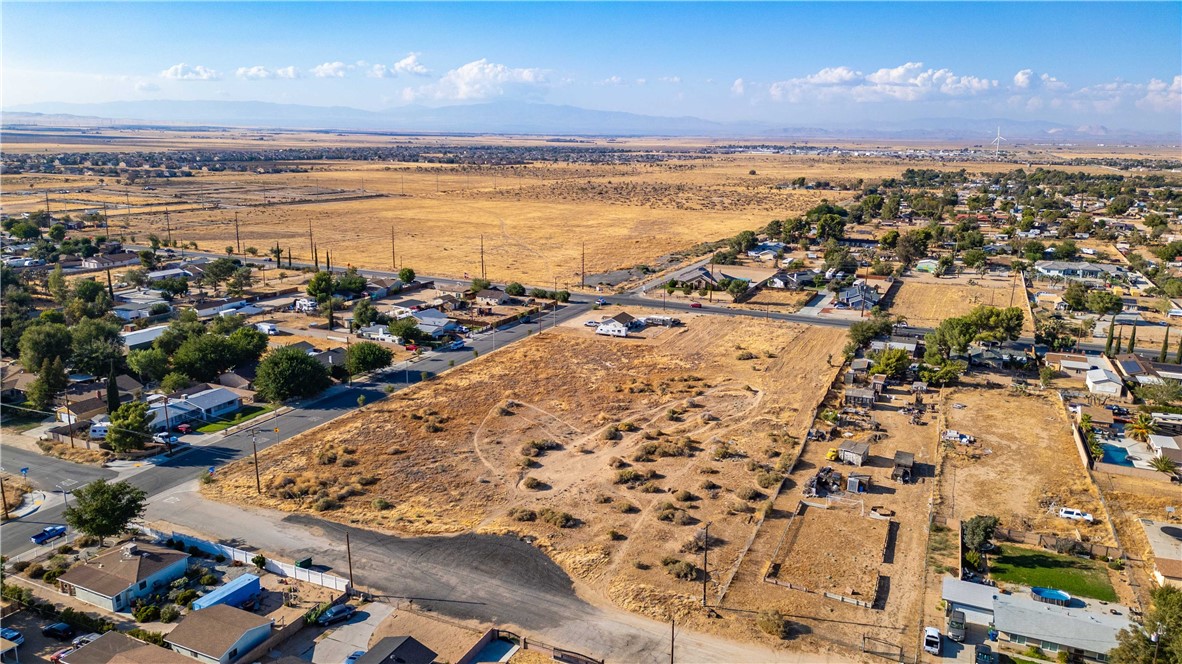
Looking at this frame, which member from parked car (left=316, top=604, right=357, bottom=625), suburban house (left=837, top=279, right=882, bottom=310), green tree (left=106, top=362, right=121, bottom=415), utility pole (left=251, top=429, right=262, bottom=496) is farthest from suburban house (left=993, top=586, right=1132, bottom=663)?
suburban house (left=837, top=279, right=882, bottom=310)

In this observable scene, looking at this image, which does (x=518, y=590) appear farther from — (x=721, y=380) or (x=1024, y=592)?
(x=721, y=380)

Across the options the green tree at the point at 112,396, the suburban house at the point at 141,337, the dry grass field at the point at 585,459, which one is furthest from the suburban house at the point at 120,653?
the suburban house at the point at 141,337

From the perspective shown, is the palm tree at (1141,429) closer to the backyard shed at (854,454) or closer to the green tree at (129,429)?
the backyard shed at (854,454)

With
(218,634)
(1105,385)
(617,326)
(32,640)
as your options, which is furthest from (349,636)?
(1105,385)

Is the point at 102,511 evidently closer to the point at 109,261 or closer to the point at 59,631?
the point at 59,631

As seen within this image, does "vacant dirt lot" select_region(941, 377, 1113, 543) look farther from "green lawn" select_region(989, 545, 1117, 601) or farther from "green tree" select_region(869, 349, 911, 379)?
"green tree" select_region(869, 349, 911, 379)
